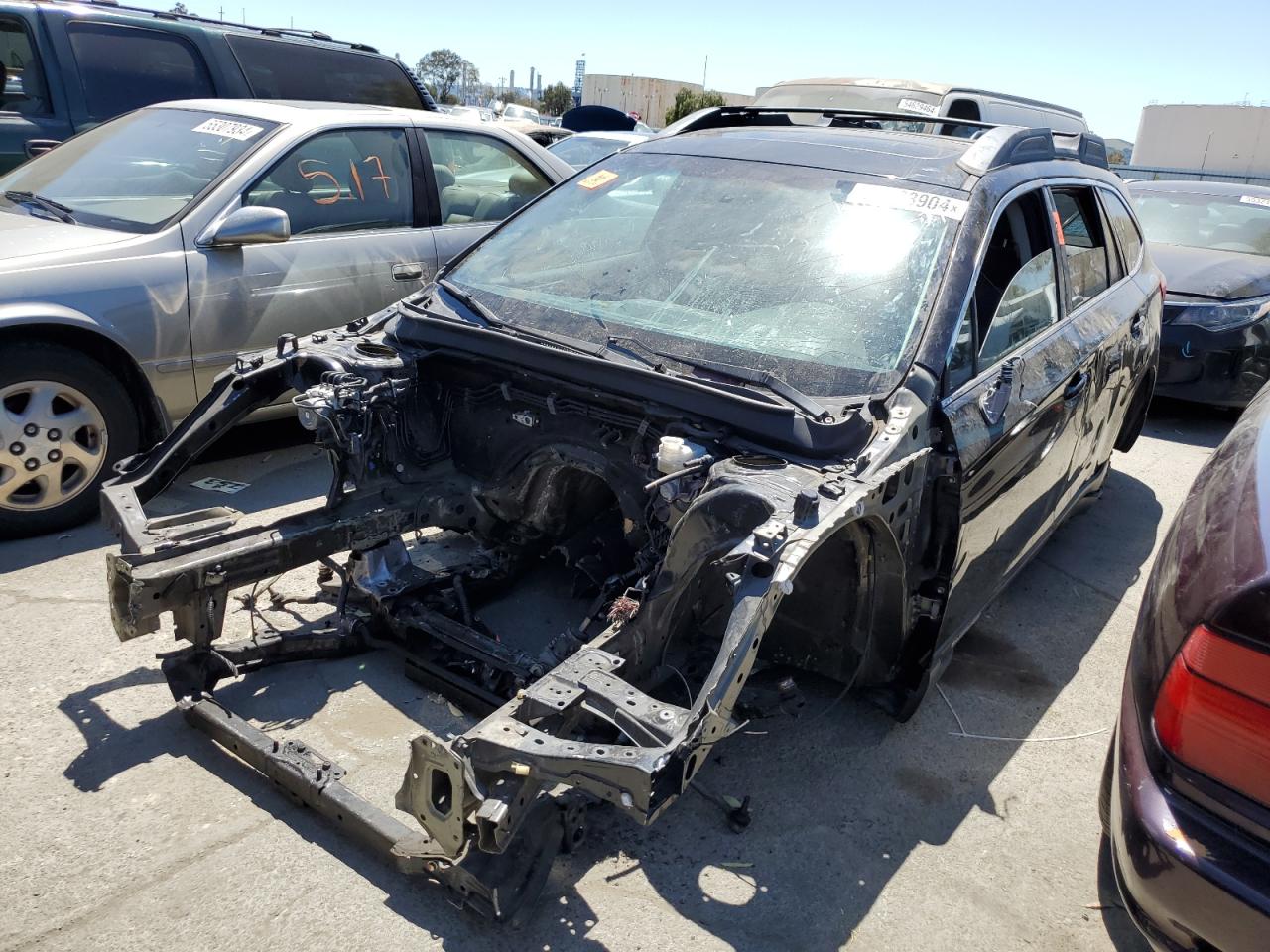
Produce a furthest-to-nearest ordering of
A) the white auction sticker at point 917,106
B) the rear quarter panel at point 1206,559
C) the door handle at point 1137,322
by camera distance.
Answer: the white auction sticker at point 917,106 → the door handle at point 1137,322 → the rear quarter panel at point 1206,559

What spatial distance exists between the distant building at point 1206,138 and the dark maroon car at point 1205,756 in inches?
1429

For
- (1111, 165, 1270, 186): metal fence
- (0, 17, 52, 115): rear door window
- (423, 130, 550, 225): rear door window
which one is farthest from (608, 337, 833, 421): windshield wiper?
(1111, 165, 1270, 186): metal fence

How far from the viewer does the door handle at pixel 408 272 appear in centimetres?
526

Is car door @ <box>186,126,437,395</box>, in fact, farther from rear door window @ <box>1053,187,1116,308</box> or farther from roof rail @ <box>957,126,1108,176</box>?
rear door window @ <box>1053,187,1116,308</box>

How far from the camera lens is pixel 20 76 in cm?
677

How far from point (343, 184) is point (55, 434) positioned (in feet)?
6.49

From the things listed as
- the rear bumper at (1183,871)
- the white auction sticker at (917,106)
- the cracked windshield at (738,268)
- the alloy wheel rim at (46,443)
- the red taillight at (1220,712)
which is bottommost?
the alloy wheel rim at (46,443)

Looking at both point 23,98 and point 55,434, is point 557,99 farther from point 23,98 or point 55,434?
point 55,434

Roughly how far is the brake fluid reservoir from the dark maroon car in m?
1.19

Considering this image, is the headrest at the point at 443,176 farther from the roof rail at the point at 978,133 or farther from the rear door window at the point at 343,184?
the roof rail at the point at 978,133

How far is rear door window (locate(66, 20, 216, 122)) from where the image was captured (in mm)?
6836

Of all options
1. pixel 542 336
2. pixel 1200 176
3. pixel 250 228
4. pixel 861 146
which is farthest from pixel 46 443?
pixel 1200 176

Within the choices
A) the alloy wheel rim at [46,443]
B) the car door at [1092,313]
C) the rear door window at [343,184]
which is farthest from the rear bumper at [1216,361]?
the alloy wheel rim at [46,443]

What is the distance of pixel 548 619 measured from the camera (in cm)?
364
